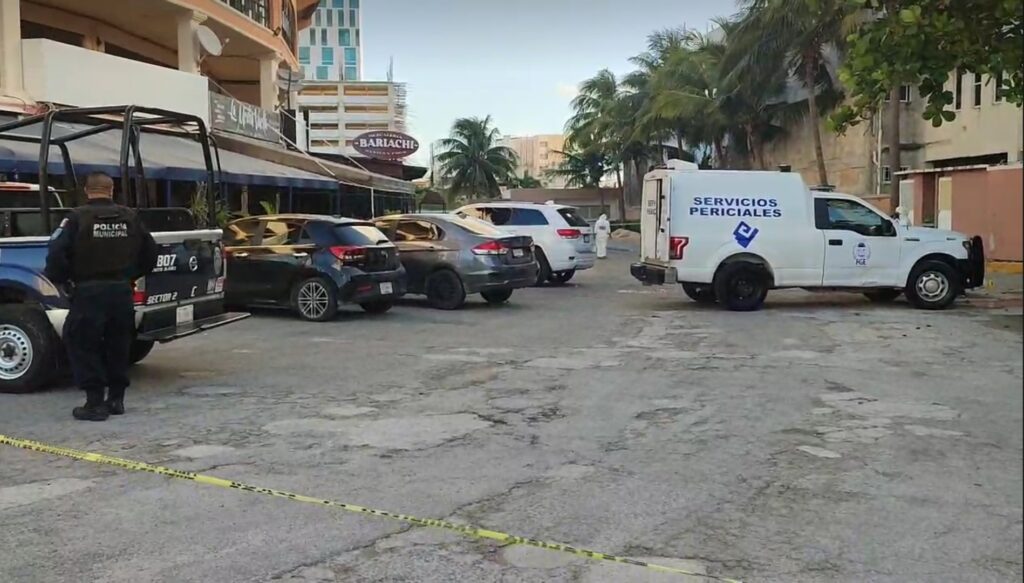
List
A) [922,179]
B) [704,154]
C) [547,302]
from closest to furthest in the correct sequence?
[547,302], [922,179], [704,154]

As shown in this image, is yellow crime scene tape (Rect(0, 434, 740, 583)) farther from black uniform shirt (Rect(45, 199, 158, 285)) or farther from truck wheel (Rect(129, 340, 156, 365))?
truck wheel (Rect(129, 340, 156, 365))

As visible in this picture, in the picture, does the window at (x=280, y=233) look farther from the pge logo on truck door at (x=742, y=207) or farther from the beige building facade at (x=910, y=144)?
the beige building facade at (x=910, y=144)

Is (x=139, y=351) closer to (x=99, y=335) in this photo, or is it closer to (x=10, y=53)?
(x=99, y=335)

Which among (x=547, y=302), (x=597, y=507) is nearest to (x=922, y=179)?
(x=547, y=302)

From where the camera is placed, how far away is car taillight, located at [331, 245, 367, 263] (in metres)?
12.9

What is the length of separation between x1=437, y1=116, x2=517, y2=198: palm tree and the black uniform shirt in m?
65.6

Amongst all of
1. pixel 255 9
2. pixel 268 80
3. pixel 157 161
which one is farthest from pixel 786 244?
pixel 268 80

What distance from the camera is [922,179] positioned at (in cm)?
2588

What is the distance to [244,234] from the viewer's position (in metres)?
Answer: 13.7

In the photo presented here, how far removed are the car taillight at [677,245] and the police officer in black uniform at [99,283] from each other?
8847 mm

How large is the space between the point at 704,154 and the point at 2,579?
55.5 m

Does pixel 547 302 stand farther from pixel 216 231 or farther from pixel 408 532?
pixel 408 532

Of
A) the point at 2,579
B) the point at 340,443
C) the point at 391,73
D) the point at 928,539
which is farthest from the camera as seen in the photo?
the point at 391,73

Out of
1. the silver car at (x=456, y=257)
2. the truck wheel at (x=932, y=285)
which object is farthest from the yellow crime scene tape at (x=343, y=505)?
the truck wheel at (x=932, y=285)
